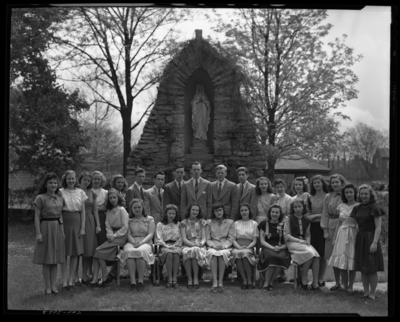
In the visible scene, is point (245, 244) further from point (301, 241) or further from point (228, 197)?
point (228, 197)

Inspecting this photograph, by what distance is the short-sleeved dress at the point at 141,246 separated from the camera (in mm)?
6648

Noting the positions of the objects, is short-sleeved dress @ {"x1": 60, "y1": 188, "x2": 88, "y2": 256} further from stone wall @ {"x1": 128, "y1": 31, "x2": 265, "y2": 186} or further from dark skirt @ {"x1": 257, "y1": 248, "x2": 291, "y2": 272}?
stone wall @ {"x1": 128, "y1": 31, "x2": 265, "y2": 186}

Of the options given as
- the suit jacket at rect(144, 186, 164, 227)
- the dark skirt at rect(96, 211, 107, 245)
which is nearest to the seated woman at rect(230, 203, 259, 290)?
the suit jacket at rect(144, 186, 164, 227)

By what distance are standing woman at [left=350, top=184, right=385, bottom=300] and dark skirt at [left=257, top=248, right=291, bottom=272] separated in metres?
0.94

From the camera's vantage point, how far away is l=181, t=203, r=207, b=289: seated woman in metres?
6.75

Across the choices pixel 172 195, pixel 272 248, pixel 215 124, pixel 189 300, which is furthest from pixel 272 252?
pixel 215 124

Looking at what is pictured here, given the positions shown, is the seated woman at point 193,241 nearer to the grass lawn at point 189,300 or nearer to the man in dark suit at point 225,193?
the grass lawn at point 189,300

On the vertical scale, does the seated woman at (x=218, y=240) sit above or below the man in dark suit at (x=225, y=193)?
below

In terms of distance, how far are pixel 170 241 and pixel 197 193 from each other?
3.39 ft

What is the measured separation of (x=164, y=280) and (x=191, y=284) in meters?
0.61

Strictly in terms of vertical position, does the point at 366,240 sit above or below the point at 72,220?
below

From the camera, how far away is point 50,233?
20.8 ft

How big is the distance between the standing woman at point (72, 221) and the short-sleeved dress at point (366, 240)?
3646 millimetres

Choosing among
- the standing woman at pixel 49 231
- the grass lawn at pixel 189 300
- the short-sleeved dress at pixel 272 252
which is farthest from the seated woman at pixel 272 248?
the standing woman at pixel 49 231
